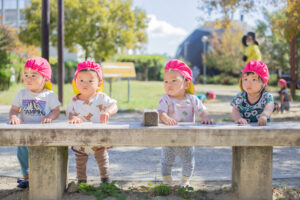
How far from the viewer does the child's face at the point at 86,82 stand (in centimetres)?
338

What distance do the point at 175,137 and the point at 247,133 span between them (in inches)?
23.2

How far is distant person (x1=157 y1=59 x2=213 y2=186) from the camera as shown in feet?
11.0

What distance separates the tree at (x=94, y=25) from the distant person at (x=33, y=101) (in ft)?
56.3

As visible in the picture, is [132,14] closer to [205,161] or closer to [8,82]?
[8,82]

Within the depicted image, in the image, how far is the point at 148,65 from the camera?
114ft

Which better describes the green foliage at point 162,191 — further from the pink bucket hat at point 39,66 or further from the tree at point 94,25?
the tree at point 94,25

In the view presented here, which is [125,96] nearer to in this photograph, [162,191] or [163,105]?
[163,105]

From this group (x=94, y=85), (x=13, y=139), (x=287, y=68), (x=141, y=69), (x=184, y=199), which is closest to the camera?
(x=13, y=139)

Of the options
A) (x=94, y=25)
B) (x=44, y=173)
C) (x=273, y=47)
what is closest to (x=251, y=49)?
(x=44, y=173)

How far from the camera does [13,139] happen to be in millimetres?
2713

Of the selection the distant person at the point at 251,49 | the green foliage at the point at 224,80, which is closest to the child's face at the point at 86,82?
the distant person at the point at 251,49

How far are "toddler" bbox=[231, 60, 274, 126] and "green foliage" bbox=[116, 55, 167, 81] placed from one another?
101 feet

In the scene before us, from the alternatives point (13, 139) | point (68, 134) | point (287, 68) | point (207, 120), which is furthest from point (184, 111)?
point (287, 68)

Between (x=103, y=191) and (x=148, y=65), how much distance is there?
1257 inches
